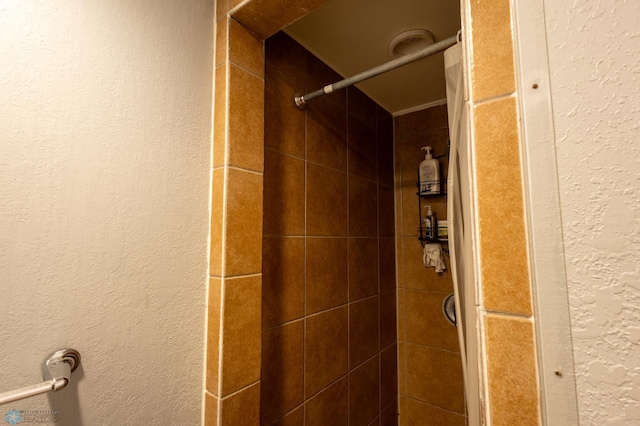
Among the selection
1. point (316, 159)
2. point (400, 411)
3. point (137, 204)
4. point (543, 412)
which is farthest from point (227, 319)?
point (400, 411)

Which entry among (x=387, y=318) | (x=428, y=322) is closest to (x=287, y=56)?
(x=387, y=318)

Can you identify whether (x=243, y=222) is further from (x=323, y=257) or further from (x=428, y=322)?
(x=428, y=322)

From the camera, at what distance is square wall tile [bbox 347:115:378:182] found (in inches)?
59.9

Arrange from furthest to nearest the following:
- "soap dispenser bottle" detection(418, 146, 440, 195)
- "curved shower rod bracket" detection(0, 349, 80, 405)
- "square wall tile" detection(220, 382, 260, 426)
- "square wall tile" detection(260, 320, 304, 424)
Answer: "soap dispenser bottle" detection(418, 146, 440, 195) < "square wall tile" detection(260, 320, 304, 424) < "square wall tile" detection(220, 382, 260, 426) < "curved shower rod bracket" detection(0, 349, 80, 405)

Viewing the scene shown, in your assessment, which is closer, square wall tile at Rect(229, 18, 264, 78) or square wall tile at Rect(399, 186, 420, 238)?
square wall tile at Rect(229, 18, 264, 78)

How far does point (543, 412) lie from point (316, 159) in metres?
1.09

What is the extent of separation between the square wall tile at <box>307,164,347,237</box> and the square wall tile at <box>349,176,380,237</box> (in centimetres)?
7

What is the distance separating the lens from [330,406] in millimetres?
1271

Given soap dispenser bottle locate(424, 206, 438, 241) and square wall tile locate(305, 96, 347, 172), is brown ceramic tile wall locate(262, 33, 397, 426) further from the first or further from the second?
soap dispenser bottle locate(424, 206, 438, 241)

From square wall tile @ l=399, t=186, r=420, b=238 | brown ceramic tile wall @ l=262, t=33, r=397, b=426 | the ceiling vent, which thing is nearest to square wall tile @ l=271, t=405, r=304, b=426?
brown ceramic tile wall @ l=262, t=33, r=397, b=426

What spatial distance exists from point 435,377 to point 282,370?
41.5 inches

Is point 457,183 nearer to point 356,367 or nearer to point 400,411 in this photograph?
point 356,367

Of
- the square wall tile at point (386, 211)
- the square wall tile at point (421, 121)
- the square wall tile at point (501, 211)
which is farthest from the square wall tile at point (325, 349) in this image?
the square wall tile at point (421, 121)

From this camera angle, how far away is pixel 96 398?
0.59 m
